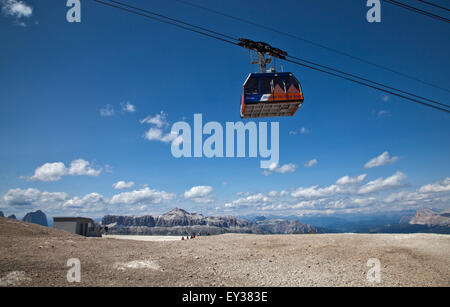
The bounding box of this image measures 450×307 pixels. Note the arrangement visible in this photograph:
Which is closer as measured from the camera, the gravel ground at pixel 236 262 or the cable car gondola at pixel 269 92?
the gravel ground at pixel 236 262

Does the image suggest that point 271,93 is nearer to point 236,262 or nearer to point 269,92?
point 269,92

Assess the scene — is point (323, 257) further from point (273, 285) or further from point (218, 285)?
point (218, 285)

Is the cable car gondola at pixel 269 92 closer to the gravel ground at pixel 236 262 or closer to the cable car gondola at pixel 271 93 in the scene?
the cable car gondola at pixel 271 93

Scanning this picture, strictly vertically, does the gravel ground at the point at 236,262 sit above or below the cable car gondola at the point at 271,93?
below

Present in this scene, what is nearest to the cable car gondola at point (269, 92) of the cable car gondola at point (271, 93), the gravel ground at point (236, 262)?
the cable car gondola at point (271, 93)

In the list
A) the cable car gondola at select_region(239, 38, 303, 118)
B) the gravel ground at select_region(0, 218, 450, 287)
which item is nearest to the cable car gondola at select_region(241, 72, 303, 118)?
the cable car gondola at select_region(239, 38, 303, 118)

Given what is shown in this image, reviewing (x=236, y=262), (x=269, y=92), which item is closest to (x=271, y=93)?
(x=269, y=92)
